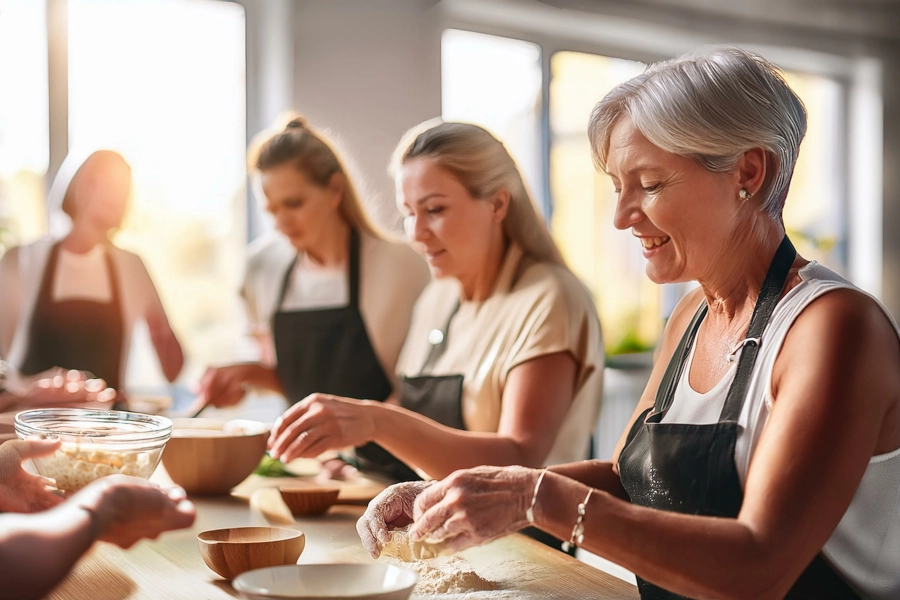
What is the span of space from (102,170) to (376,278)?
120cm

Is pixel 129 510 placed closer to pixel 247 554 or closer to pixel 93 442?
pixel 247 554

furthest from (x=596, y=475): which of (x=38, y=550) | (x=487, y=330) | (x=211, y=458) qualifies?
(x=38, y=550)

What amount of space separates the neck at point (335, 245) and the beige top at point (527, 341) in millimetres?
711

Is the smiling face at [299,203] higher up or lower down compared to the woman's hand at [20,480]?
higher up

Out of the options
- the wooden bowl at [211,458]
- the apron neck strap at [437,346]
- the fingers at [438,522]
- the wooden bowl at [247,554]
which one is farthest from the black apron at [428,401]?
the fingers at [438,522]

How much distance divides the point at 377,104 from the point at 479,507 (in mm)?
2984

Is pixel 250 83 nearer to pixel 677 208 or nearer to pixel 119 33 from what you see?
pixel 119 33

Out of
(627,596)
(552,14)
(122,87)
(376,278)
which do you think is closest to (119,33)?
(122,87)

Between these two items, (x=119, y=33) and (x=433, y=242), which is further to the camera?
(x=119, y=33)

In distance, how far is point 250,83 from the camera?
376 centimetres

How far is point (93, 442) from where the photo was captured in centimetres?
127

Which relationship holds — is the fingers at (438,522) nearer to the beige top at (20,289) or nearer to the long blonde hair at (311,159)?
the long blonde hair at (311,159)

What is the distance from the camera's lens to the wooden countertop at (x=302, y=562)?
112 cm

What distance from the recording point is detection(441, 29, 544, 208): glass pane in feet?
13.3
